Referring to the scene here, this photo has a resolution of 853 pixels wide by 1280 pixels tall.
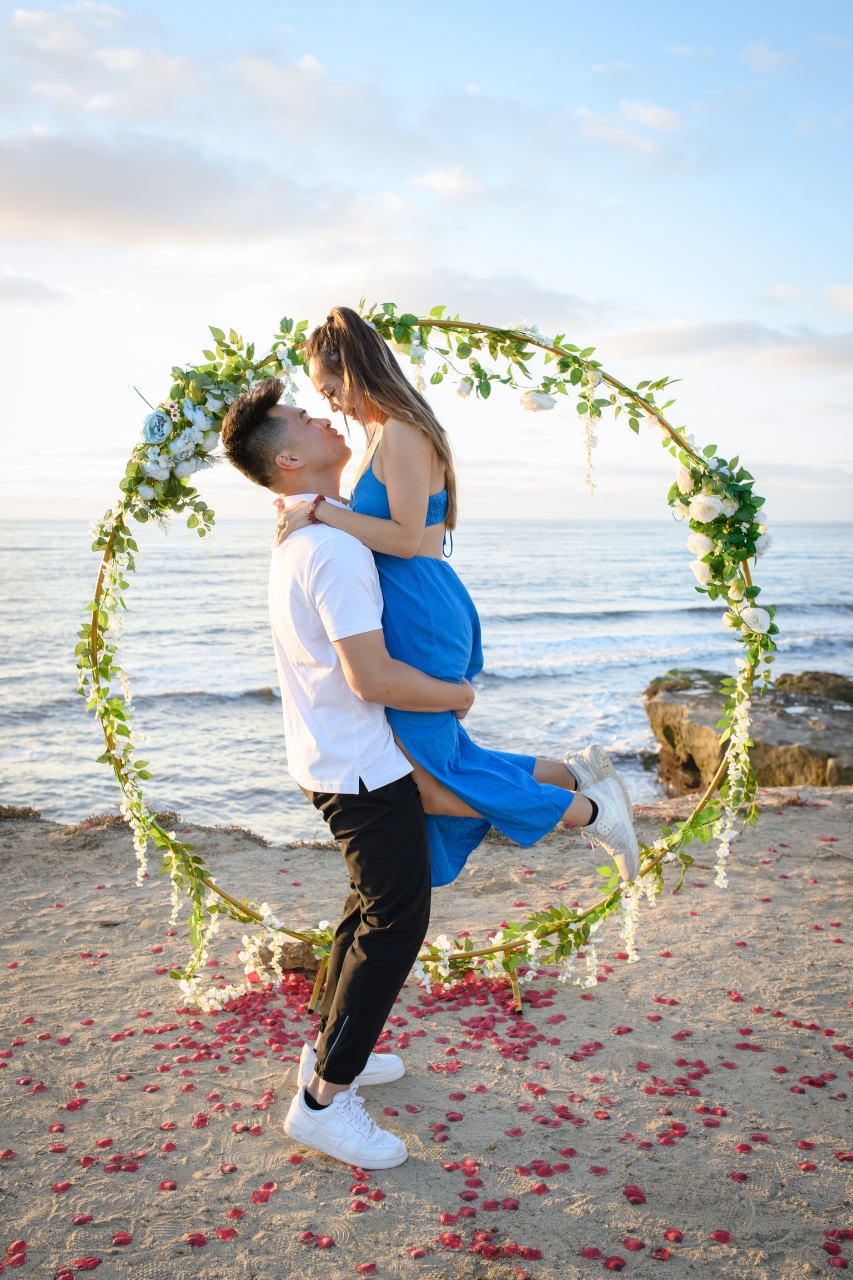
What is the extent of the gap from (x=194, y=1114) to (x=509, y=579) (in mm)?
35992

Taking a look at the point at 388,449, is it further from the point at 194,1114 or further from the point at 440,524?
the point at 194,1114

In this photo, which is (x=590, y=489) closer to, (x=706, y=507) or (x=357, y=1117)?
(x=706, y=507)

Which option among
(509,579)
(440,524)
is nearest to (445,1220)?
(440,524)

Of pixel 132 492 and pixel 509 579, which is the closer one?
pixel 132 492

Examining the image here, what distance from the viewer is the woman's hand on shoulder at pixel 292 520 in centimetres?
312

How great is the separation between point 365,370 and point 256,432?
1.55 feet

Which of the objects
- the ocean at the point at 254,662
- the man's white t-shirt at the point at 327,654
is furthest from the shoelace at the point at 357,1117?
the ocean at the point at 254,662

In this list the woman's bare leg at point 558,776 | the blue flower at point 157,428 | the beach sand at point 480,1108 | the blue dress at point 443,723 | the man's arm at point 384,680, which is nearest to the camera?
the beach sand at point 480,1108

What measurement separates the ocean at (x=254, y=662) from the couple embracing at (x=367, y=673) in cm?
523

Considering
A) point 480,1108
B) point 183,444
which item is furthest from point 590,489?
point 480,1108

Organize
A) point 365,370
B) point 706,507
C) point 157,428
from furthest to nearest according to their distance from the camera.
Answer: point 157,428
point 706,507
point 365,370

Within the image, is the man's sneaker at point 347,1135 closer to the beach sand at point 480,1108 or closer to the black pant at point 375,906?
the beach sand at point 480,1108

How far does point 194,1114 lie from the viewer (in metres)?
3.63

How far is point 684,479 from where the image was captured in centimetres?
424
